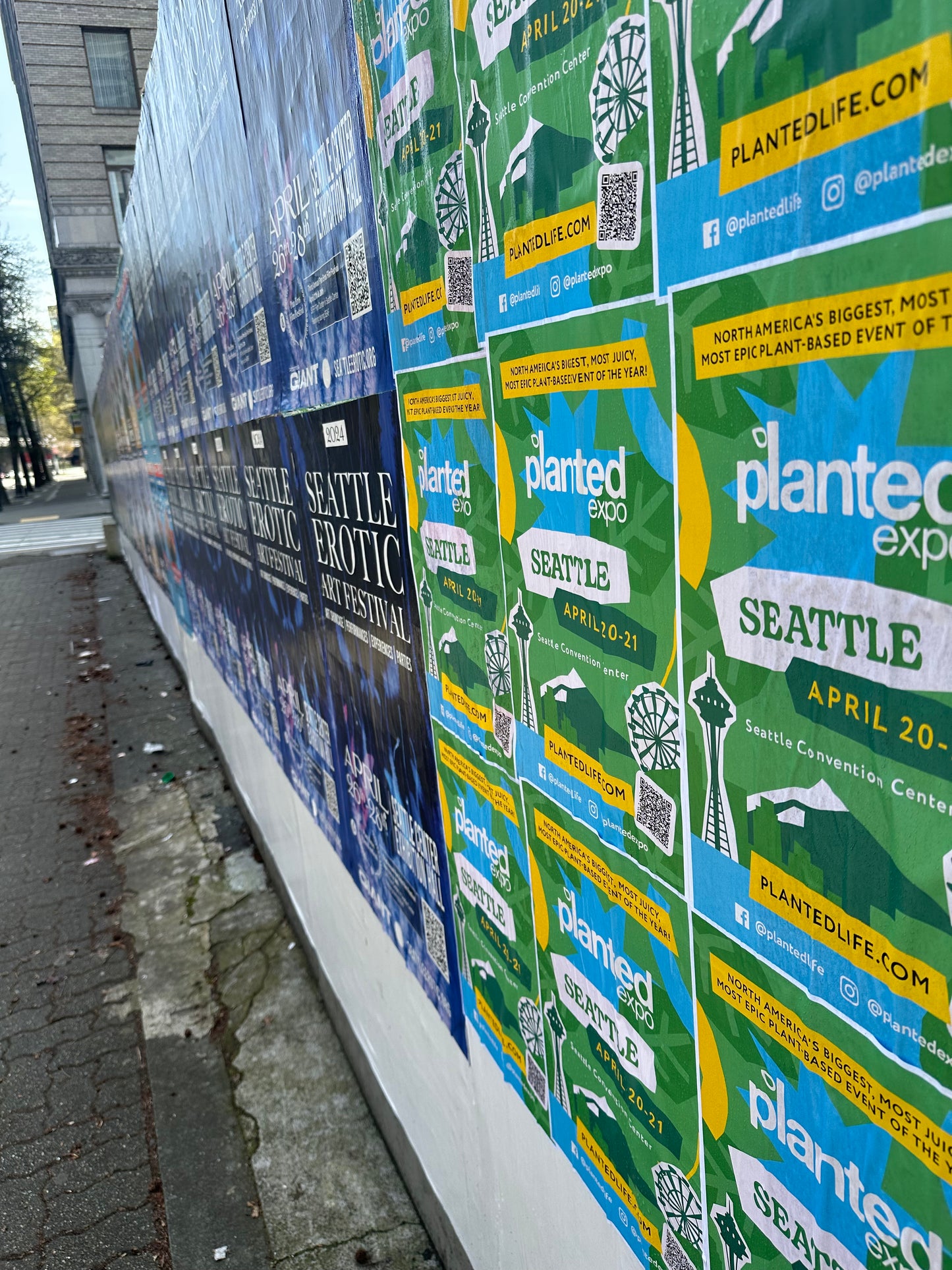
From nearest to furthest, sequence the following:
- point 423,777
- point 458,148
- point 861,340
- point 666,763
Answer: point 861,340, point 666,763, point 458,148, point 423,777

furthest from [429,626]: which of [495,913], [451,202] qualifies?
[451,202]

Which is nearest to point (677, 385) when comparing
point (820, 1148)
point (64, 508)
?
point (820, 1148)

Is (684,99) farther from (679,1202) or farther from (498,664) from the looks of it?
(679,1202)

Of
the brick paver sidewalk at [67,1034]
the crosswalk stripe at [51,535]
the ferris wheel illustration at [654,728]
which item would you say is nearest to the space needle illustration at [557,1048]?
the ferris wheel illustration at [654,728]

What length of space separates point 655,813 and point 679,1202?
60 cm

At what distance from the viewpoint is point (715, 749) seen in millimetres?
951

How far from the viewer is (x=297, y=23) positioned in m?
2.06

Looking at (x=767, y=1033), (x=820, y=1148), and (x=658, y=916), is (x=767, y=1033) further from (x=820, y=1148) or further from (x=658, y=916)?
(x=658, y=916)

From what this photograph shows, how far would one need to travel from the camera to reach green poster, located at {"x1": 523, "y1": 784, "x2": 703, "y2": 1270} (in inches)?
45.6

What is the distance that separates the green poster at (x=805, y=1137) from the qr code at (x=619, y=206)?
32.0 inches

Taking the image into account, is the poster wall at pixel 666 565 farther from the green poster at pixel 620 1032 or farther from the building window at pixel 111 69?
the building window at pixel 111 69

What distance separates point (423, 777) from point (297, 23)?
186cm

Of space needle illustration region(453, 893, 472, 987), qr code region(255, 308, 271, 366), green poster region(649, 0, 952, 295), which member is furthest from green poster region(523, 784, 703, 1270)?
qr code region(255, 308, 271, 366)

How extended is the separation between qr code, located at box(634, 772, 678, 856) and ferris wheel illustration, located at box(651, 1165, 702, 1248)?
1.66 ft
